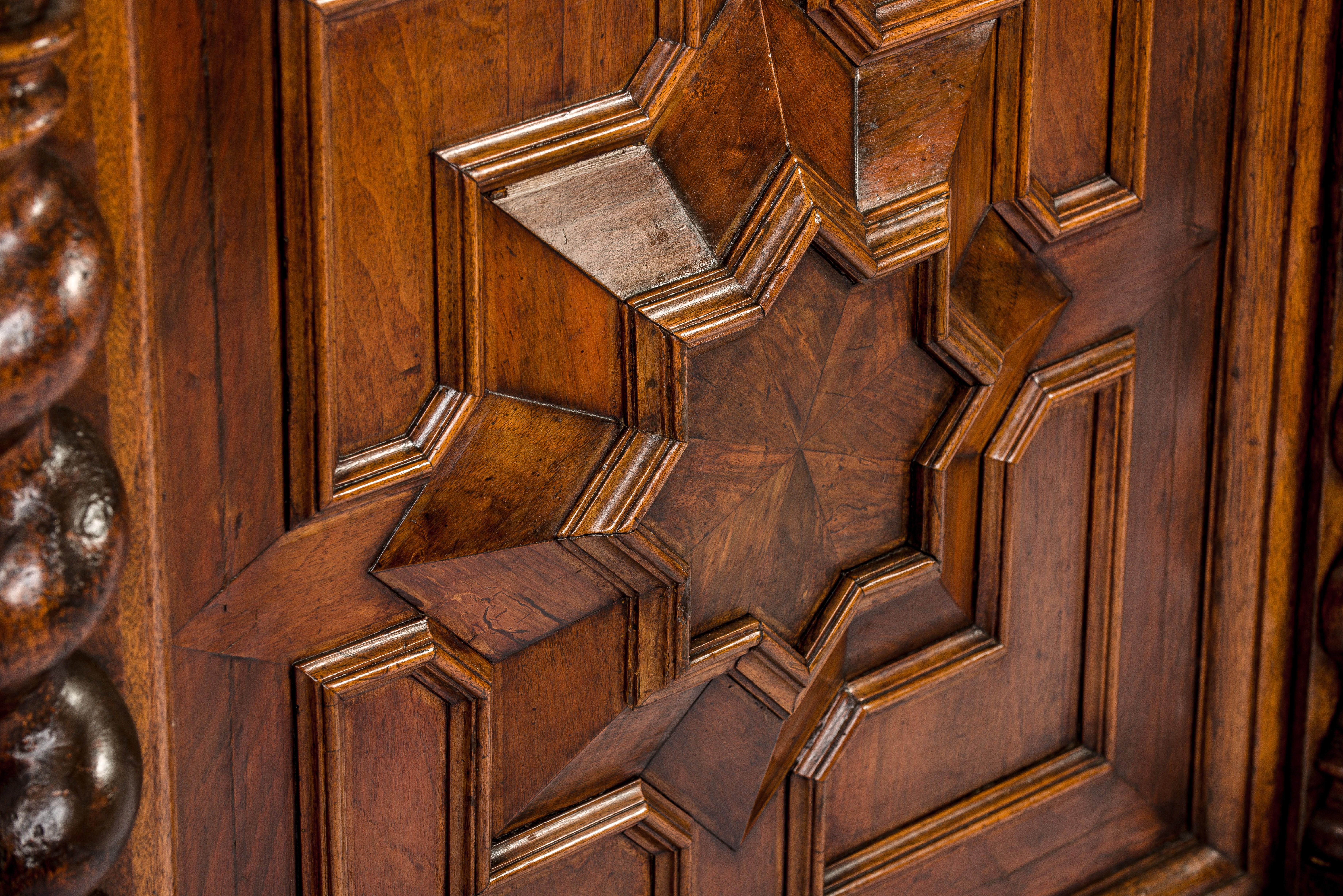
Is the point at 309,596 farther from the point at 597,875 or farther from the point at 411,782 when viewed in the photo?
the point at 597,875

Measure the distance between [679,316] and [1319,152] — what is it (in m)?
0.78

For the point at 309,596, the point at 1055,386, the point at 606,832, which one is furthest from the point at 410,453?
the point at 1055,386

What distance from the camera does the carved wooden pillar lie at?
564mm

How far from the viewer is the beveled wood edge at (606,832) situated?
99cm

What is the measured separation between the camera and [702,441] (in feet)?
3.18

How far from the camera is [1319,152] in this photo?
1.31m

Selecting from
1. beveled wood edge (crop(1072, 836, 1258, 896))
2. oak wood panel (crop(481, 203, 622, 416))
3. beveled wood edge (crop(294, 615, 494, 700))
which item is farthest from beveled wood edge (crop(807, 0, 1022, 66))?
beveled wood edge (crop(1072, 836, 1258, 896))

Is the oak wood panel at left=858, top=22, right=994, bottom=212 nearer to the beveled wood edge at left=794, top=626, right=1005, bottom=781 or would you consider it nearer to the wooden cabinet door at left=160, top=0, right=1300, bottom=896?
the wooden cabinet door at left=160, top=0, right=1300, bottom=896

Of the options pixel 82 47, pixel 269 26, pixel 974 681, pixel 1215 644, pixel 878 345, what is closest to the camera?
pixel 82 47

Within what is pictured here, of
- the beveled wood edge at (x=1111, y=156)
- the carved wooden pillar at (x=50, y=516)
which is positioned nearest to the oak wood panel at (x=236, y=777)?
the carved wooden pillar at (x=50, y=516)

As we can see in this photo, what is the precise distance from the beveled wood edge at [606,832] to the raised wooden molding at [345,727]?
0.15 feet

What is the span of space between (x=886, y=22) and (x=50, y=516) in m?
0.68

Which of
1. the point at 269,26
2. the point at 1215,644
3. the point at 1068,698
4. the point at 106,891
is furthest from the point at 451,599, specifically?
the point at 1215,644

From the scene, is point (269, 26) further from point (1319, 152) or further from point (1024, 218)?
point (1319, 152)
